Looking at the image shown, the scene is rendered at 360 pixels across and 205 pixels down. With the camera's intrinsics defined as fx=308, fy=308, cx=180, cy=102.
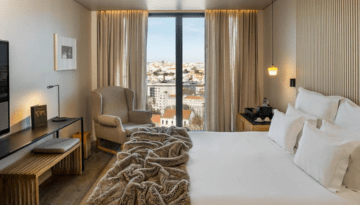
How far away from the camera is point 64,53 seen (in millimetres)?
4492

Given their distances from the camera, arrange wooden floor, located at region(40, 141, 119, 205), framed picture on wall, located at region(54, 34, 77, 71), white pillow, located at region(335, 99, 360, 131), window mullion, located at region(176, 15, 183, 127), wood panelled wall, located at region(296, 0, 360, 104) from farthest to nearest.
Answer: window mullion, located at region(176, 15, 183, 127) < framed picture on wall, located at region(54, 34, 77, 71) < wooden floor, located at region(40, 141, 119, 205) < wood panelled wall, located at region(296, 0, 360, 104) < white pillow, located at region(335, 99, 360, 131)

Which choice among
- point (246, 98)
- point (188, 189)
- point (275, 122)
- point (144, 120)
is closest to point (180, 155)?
point (188, 189)

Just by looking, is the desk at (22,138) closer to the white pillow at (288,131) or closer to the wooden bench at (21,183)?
the wooden bench at (21,183)

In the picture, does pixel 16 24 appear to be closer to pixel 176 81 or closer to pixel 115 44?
pixel 115 44

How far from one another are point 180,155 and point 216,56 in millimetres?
3465

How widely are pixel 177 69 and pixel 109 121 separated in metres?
1.89

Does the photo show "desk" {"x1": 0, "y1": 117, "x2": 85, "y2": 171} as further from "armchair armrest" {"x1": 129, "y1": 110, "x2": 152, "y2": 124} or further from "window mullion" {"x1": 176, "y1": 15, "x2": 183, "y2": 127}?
"window mullion" {"x1": 176, "y1": 15, "x2": 183, "y2": 127}

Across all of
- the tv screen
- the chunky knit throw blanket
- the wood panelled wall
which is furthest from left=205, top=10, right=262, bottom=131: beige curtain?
the tv screen

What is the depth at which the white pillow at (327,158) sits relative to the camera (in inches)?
79.7

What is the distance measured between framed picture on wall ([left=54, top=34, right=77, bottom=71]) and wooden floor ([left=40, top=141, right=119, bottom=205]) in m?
1.46

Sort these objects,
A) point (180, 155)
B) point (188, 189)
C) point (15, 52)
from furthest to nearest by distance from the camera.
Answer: point (15, 52)
point (180, 155)
point (188, 189)

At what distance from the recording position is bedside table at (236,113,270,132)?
4.32 m

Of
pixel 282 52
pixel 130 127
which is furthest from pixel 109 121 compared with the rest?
pixel 282 52

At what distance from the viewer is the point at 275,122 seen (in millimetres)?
3391
